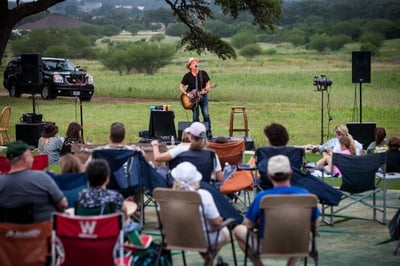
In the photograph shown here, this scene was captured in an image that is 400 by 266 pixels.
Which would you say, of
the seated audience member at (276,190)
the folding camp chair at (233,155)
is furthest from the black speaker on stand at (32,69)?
the seated audience member at (276,190)

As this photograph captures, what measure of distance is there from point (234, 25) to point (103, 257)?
2471 inches

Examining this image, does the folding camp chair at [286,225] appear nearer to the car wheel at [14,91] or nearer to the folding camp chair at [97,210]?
the folding camp chair at [97,210]

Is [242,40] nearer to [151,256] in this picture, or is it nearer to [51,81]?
[51,81]

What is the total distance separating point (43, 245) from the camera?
6477 millimetres

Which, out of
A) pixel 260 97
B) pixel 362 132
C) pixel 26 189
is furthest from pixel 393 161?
pixel 260 97

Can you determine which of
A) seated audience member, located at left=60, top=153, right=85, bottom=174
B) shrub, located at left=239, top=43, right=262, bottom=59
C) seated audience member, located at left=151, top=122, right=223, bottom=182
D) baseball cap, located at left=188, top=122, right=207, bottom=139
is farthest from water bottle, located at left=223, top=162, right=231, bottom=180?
shrub, located at left=239, top=43, right=262, bottom=59

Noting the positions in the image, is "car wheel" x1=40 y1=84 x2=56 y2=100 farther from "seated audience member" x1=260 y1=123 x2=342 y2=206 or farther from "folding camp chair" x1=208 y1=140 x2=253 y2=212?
"seated audience member" x1=260 y1=123 x2=342 y2=206

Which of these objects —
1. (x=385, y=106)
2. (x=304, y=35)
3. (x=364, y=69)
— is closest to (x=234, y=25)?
(x=304, y=35)

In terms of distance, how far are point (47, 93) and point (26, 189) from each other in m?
21.0

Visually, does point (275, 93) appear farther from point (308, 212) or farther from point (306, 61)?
point (308, 212)

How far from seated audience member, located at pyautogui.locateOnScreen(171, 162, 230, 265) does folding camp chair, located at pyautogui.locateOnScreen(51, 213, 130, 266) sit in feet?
2.88

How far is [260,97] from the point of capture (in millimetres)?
31766

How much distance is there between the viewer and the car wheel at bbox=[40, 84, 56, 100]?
88.8ft

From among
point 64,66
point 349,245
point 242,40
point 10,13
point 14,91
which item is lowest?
point 349,245
